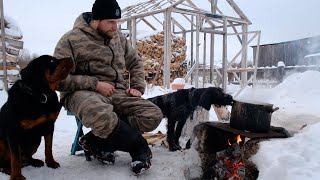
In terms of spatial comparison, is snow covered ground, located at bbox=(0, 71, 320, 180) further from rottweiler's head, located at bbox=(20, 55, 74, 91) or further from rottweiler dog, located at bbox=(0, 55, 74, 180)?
rottweiler's head, located at bbox=(20, 55, 74, 91)

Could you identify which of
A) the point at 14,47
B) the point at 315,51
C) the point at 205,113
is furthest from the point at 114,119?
the point at 315,51

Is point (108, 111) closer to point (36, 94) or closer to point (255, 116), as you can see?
point (36, 94)

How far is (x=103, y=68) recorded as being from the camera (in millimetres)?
3262

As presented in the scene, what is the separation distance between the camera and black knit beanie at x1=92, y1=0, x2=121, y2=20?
3174 mm

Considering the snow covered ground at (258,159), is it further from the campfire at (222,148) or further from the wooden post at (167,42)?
the wooden post at (167,42)

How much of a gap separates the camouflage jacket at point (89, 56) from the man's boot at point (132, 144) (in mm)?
536

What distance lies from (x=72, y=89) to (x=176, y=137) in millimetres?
1694

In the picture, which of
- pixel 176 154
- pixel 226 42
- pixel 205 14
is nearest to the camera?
pixel 176 154

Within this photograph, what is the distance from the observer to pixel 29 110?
8.40 ft

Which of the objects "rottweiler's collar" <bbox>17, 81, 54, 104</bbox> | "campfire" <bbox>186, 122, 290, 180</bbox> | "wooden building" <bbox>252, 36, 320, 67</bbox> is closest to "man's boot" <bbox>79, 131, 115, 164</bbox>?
"rottweiler's collar" <bbox>17, 81, 54, 104</bbox>

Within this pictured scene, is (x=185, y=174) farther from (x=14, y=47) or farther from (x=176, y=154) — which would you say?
(x=14, y=47)

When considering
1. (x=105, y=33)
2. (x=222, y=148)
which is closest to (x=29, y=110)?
(x=105, y=33)

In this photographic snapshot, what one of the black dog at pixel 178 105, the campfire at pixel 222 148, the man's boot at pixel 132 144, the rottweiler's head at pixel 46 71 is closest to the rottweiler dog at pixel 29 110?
the rottweiler's head at pixel 46 71

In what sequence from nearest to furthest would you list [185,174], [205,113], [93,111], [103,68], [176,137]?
[93,111] < [185,174] < [103,68] < [176,137] < [205,113]
